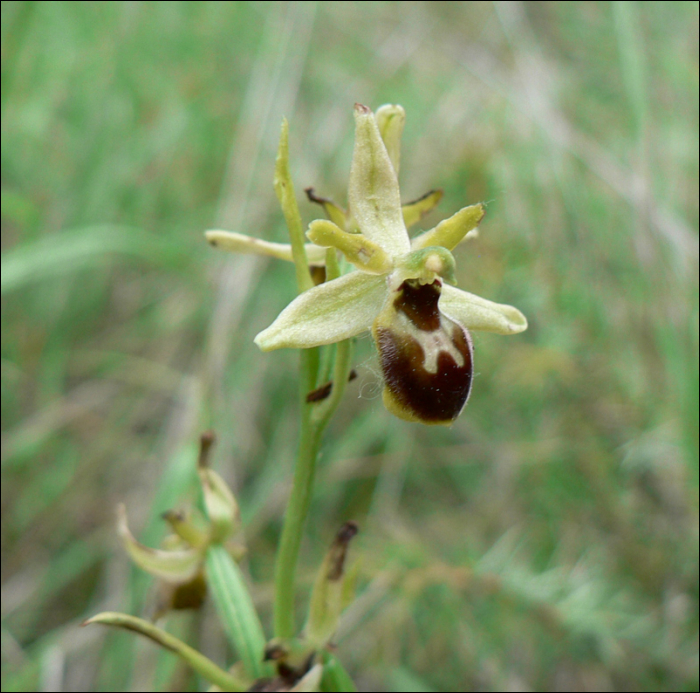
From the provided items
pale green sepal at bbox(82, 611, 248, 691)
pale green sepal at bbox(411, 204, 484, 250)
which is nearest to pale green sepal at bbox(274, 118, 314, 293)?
pale green sepal at bbox(411, 204, 484, 250)

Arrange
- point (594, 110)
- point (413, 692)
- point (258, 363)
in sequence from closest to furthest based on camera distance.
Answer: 1. point (413, 692)
2. point (258, 363)
3. point (594, 110)

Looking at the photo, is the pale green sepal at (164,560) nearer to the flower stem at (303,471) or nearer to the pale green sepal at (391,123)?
the flower stem at (303,471)

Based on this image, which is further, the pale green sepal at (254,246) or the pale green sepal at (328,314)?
the pale green sepal at (254,246)

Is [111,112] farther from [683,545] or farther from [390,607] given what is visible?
[683,545]

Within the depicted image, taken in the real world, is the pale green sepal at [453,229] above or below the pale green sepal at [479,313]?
above

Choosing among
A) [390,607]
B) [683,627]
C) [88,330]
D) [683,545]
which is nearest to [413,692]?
[390,607]

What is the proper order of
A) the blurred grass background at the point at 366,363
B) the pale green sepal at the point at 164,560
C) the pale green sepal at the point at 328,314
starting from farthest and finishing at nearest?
the blurred grass background at the point at 366,363 < the pale green sepal at the point at 164,560 < the pale green sepal at the point at 328,314

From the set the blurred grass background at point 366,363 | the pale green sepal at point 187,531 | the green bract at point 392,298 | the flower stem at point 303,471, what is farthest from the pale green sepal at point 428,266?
the pale green sepal at point 187,531
